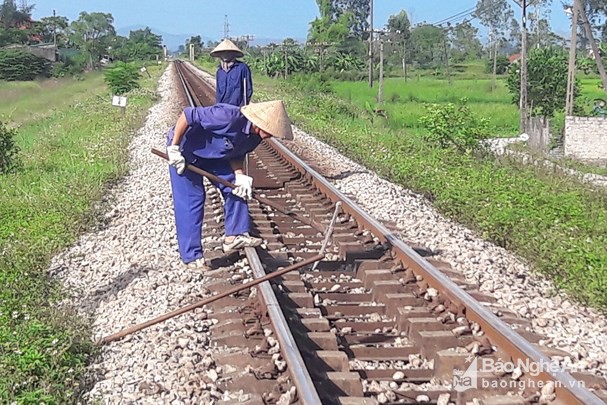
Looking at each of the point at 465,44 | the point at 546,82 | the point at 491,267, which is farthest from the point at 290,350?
the point at 465,44

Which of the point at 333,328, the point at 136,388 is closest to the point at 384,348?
the point at 333,328

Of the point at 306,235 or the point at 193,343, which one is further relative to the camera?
the point at 306,235

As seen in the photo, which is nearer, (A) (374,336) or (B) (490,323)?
(B) (490,323)

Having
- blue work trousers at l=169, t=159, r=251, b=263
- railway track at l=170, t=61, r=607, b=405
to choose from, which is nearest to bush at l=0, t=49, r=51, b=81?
blue work trousers at l=169, t=159, r=251, b=263

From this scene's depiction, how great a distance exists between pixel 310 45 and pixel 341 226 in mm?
57213

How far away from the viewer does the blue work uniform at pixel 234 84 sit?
31.0 feet

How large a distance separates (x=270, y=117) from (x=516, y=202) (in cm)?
375

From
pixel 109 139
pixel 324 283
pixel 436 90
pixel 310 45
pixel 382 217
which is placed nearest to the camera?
pixel 324 283

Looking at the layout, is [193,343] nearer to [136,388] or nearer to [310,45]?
[136,388]

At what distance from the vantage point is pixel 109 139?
1509cm

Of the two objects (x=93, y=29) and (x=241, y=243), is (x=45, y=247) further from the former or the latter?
(x=93, y=29)

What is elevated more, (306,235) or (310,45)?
(310,45)

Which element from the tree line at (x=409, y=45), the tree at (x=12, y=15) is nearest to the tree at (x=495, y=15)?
the tree line at (x=409, y=45)

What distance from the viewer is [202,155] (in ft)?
20.1
